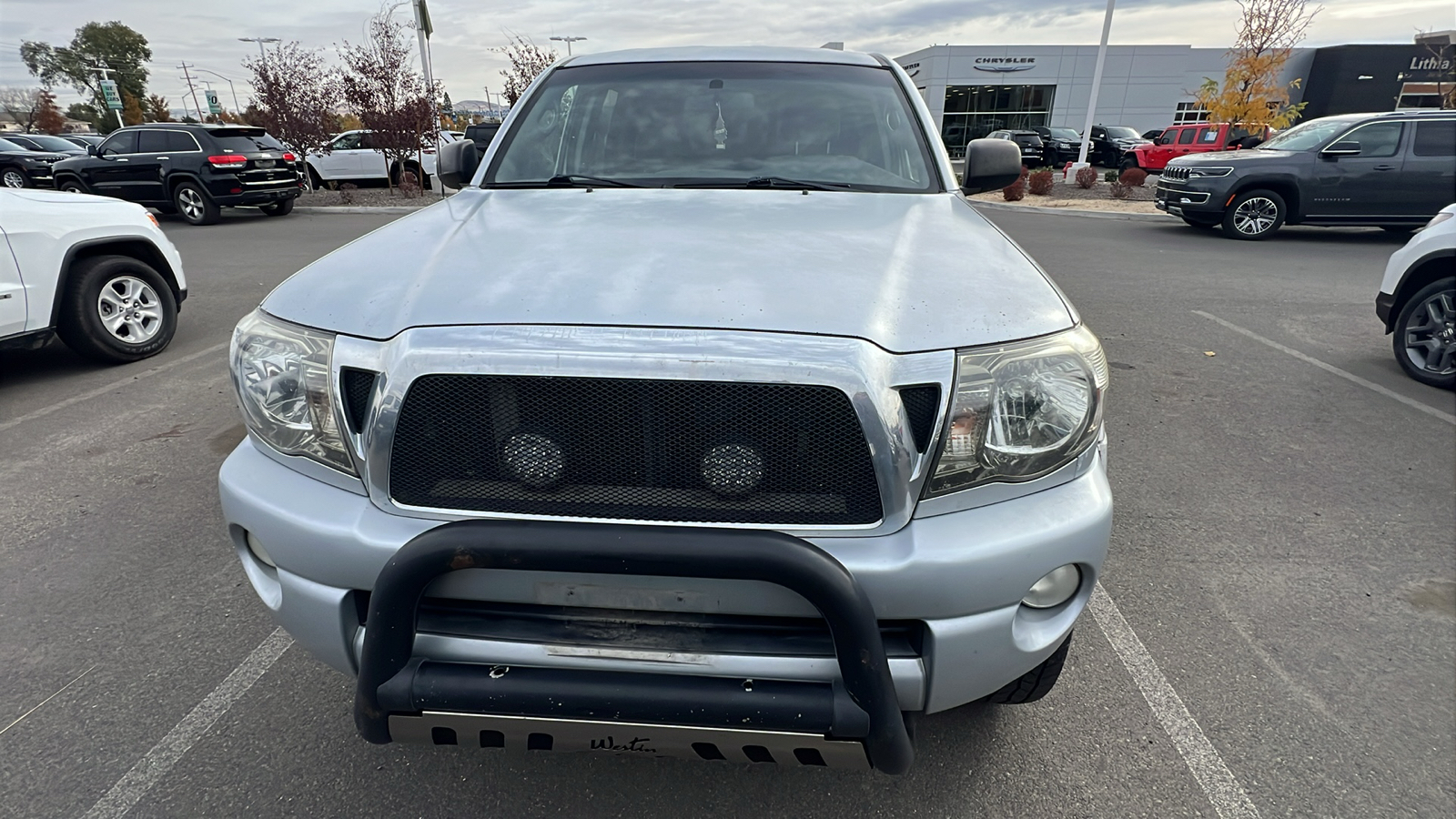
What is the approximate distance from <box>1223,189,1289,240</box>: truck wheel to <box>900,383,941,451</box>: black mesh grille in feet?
41.3

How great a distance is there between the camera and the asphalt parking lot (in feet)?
6.17

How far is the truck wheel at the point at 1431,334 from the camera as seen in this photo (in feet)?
15.6

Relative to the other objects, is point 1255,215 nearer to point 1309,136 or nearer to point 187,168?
point 1309,136

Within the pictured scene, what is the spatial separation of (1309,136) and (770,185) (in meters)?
12.6

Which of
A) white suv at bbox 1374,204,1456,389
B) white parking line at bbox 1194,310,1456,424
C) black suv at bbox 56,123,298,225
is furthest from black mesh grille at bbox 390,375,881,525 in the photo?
black suv at bbox 56,123,298,225

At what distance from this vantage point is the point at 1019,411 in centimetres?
148

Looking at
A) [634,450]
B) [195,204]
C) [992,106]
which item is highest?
[992,106]

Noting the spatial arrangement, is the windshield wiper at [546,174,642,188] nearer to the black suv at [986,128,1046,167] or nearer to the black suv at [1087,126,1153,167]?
the black suv at [986,128,1046,167]

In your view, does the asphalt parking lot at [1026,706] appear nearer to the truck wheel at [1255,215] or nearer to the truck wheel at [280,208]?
the truck wheel at [1255,215]

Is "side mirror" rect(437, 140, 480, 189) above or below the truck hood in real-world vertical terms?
above

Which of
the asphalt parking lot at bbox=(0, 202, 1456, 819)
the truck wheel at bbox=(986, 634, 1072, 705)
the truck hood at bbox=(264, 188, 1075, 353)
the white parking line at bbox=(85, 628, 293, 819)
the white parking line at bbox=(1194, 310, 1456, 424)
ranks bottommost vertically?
the white parking line at bbox=(85, 628, 293, 819)

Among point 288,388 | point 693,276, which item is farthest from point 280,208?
point 693,276

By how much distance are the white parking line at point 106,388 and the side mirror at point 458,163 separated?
3374 millimetres

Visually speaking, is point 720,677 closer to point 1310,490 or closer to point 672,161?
point 672,161
